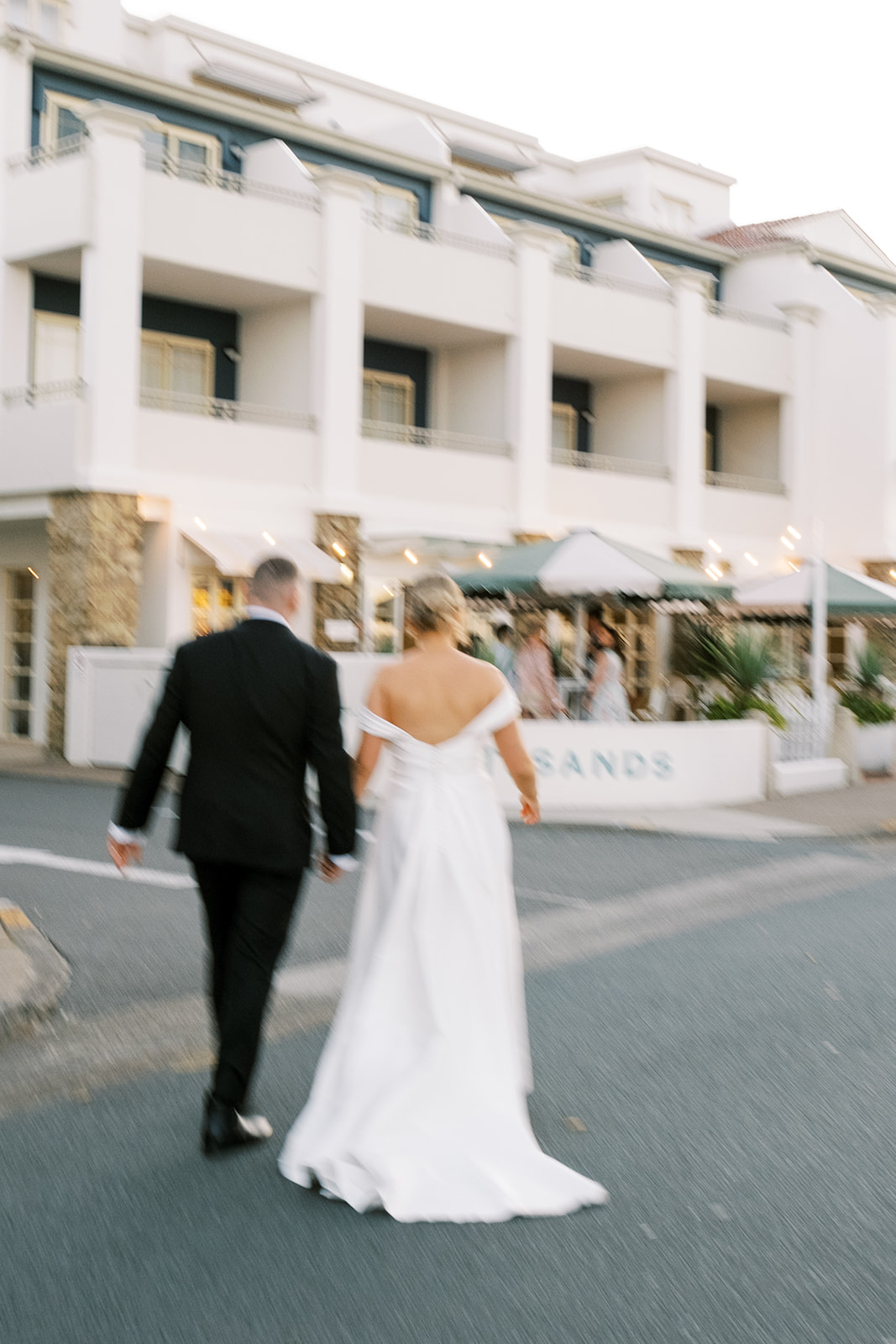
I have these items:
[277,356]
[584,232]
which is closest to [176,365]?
[277,356]

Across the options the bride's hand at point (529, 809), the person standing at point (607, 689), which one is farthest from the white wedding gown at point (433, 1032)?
the person standing at point (607, 689)

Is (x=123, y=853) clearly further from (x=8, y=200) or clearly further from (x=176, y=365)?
(x=176, y=365)

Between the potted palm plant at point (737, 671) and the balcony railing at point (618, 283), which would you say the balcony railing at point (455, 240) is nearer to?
the balcony railing at point (618, 283)

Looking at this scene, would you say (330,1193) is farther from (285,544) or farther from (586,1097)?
(285,544)

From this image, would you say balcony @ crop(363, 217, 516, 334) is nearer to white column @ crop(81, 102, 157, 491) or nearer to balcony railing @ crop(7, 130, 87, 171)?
white column @ crop(81, 102, 157, 491)

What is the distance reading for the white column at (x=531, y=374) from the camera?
2464cm

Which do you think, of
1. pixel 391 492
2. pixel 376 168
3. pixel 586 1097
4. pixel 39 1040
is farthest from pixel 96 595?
pixel 586 1097

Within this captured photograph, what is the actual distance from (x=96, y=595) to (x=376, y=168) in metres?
10.7

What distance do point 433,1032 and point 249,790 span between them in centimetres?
97

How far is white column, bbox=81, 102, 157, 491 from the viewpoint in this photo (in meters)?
19.4

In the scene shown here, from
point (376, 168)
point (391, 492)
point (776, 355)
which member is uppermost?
point (376, 168)

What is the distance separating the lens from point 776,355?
96.5 feet

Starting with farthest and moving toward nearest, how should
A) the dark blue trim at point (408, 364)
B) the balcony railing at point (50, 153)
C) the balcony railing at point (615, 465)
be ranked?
1. the balcony railing at point (615, 465)
2. the dark blue trim at point (408, 364)
3. the balcony railing at point (50, 153)

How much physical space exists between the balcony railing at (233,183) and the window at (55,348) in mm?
2655
